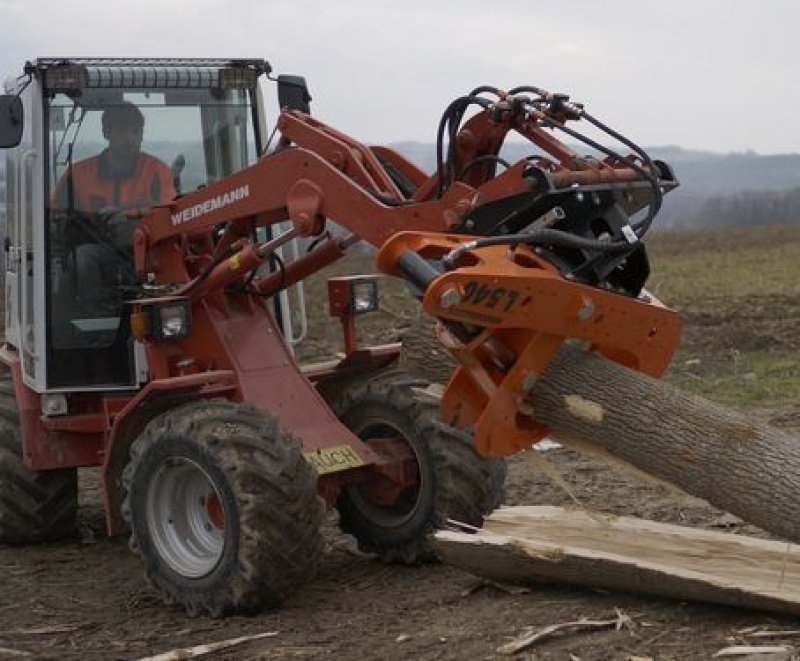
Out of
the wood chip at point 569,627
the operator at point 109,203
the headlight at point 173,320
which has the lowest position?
the wood chip at point 569,627

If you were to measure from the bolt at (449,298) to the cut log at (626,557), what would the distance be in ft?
4.39

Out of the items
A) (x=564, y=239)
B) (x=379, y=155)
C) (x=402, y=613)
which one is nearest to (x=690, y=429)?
(x=564, y=239)

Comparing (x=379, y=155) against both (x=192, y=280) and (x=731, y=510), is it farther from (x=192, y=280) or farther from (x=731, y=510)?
(x=731, y=510)

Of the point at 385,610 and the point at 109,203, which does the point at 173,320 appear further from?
the point at 385,610

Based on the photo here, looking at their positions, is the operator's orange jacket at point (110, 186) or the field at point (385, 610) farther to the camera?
the operator's orange jacket at point (110, 186)

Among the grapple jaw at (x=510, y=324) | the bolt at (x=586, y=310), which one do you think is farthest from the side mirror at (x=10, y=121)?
the bolt at (x=586, y=310)

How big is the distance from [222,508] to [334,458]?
26.3 inches

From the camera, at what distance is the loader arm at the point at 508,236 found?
18.6ft

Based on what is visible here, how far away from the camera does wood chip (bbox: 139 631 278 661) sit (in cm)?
611

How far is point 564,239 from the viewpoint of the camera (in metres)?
5.71

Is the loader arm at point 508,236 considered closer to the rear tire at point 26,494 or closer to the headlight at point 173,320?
the headlight at point 173,320

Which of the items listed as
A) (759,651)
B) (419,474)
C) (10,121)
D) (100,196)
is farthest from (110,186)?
(759,651)

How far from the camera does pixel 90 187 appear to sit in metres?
8.14

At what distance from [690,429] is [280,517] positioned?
191cm
